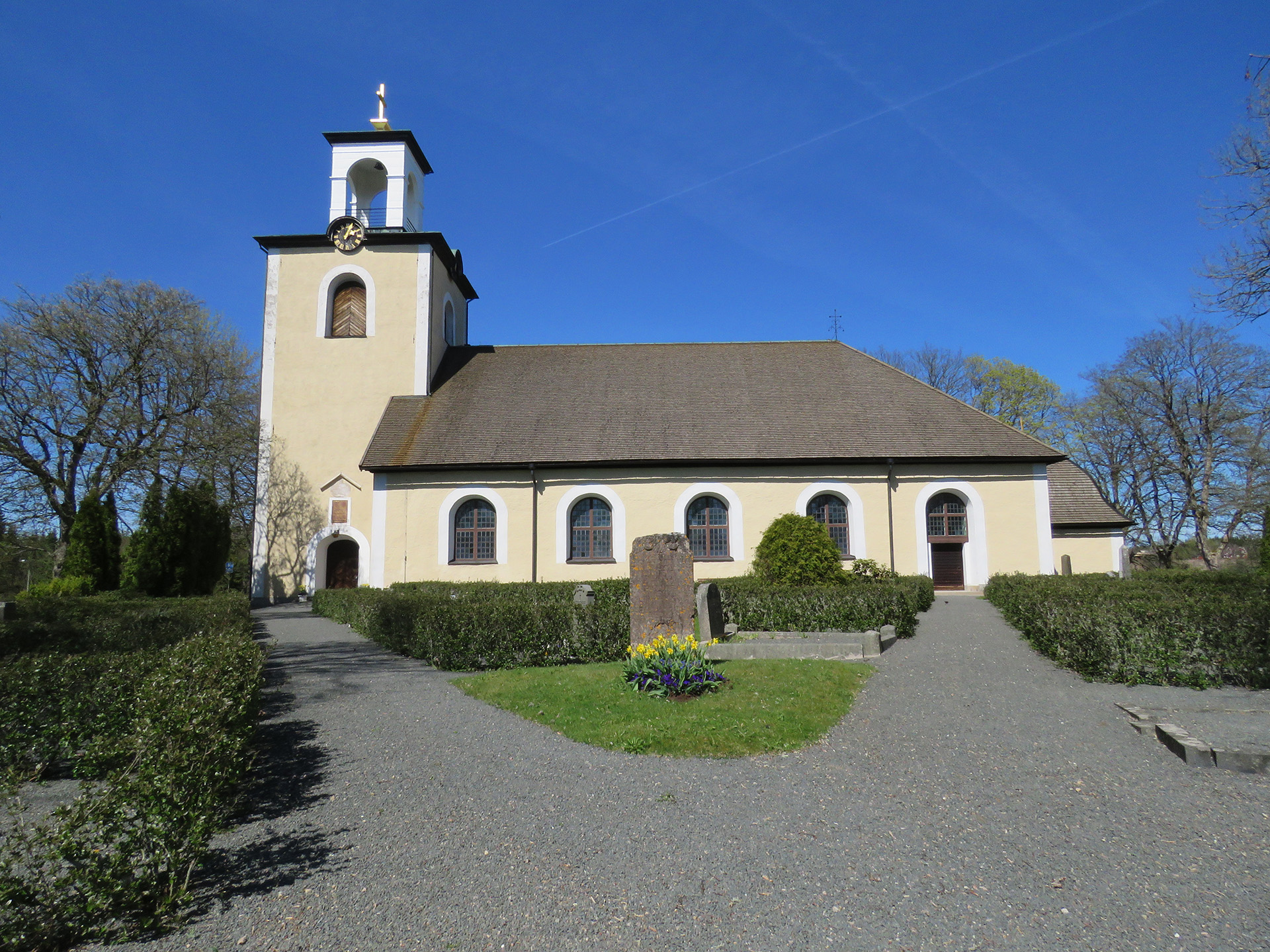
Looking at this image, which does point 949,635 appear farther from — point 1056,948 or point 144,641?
A: point 144,641

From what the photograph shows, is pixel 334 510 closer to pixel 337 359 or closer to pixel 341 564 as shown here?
pixel 341 564

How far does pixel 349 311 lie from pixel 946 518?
2059 centimetres

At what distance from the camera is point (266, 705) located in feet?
27.9

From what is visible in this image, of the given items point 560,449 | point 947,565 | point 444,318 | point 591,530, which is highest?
point 444,318

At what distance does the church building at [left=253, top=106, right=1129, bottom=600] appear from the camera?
2138 cm

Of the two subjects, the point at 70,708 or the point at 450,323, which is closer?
the point at 70,708

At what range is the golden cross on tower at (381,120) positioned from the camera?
25.2 metres

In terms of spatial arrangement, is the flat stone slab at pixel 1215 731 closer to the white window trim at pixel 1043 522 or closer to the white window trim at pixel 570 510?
the white window trim at pixel 1043 522

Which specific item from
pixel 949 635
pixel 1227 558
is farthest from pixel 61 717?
pixel 1227 558

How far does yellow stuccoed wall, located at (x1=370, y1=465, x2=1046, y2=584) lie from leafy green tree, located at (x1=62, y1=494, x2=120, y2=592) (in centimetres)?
942

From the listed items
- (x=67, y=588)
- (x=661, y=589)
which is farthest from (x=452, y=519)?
(x=661, y=589)

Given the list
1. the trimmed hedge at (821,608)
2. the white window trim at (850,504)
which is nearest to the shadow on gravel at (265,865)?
the trimmed hedge at (821,608)

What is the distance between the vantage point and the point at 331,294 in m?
25.1

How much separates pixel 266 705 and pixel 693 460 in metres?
14.5
